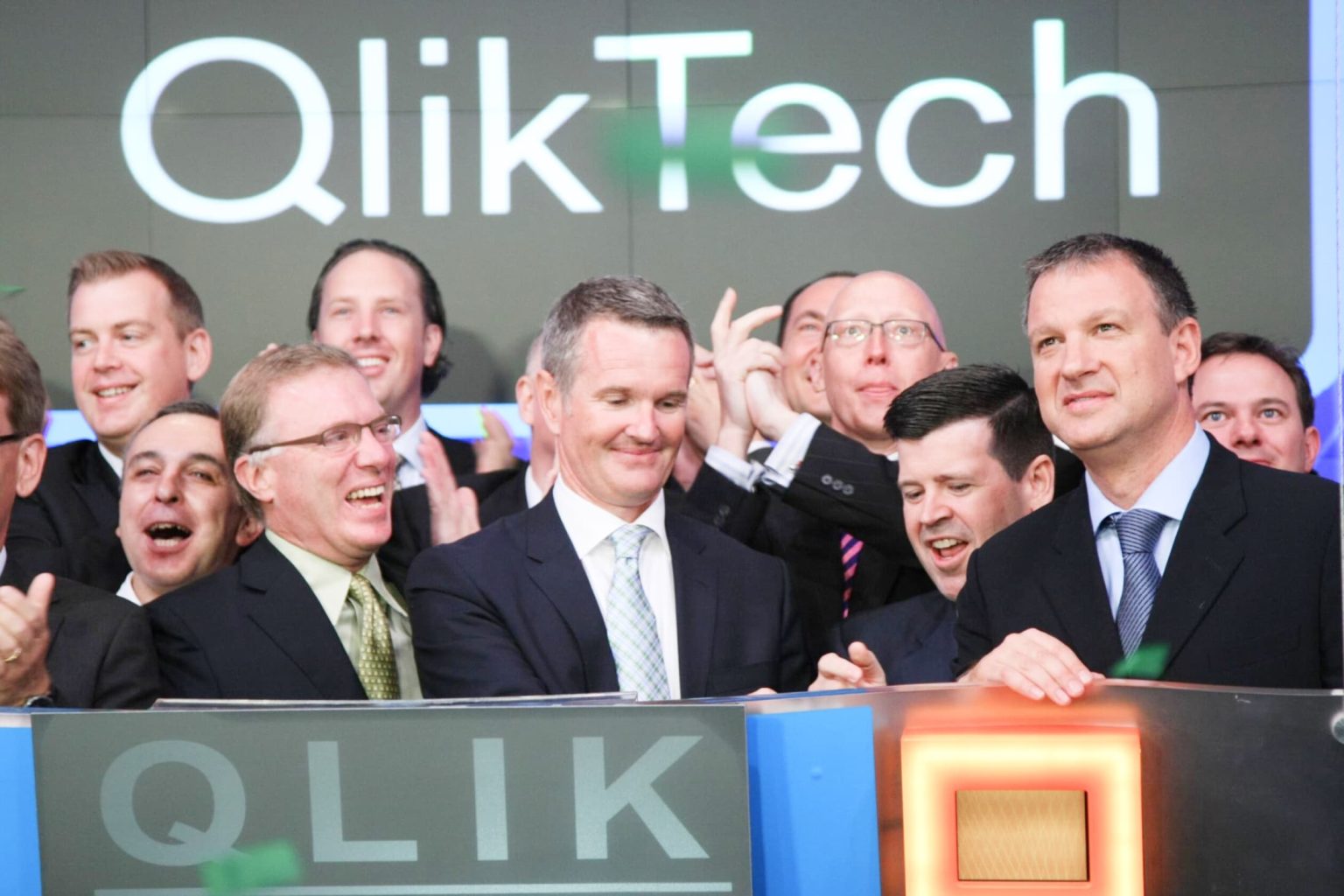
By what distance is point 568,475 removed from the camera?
2.76 metres

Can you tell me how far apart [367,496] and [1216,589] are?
1427 millimetres

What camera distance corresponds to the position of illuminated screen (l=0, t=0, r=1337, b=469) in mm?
4973

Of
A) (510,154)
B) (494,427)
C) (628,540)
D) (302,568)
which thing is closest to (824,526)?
(628,540)

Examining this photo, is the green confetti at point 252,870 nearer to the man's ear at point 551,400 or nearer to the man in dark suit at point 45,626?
the man in dark suit at point 45,626

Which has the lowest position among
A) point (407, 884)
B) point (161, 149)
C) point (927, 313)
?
point (407, 884)

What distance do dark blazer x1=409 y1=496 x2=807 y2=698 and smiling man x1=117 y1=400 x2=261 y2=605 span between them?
78 cm

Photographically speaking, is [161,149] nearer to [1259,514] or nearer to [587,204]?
[587,204]

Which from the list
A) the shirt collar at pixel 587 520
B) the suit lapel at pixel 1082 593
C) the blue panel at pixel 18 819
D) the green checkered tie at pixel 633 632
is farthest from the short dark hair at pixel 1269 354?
the blue panel at pixel 18 819

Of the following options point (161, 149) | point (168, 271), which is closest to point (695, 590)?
point (168, 271)

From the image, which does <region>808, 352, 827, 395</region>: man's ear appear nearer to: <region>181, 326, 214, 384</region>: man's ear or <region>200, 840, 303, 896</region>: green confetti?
<region>181, 326, 214, 384</region>: man's ear

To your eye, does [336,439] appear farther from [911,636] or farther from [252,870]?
[252,870]

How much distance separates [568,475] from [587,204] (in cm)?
243

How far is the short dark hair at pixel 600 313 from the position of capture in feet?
8.95

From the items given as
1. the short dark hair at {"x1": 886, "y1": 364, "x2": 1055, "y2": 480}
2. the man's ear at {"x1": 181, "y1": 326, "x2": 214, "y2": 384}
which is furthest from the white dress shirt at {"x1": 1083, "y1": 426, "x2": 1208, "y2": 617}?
the man's ear at {"x1": 181, "y1": 326, "x2": 214, "y2": 384}
